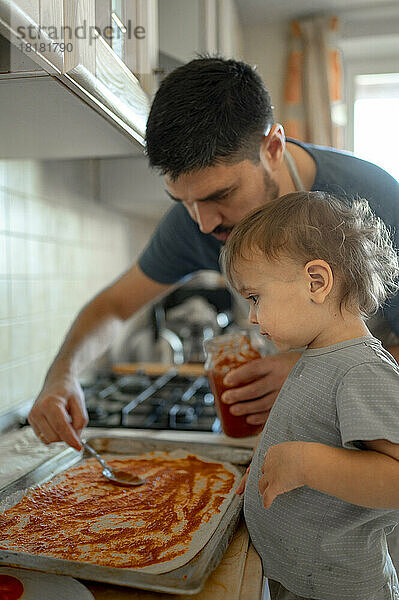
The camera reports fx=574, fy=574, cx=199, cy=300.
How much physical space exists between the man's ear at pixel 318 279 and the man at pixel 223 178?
10.9 inches

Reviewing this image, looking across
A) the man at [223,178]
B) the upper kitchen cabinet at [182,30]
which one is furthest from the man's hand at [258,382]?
the upper kitchen cabinet at [182,30]

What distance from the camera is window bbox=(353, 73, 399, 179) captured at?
118 inches

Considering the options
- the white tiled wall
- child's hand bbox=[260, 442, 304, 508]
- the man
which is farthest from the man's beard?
the white tiled wall

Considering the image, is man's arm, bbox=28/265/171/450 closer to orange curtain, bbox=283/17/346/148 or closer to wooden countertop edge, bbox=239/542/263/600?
wooden countertop edge, bbox=239/542/263/600

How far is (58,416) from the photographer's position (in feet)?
3.34

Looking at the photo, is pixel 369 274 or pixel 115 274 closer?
pixel 369 274

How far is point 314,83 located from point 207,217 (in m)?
2.21

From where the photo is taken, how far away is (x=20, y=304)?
142cm

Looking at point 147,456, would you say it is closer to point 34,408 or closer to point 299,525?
point 34,408

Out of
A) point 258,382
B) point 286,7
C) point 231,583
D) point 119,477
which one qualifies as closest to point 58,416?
point 119,477

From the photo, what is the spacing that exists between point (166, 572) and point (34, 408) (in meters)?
0.49

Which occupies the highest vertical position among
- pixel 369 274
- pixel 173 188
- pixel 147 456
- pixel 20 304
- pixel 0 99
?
pixel 0 99

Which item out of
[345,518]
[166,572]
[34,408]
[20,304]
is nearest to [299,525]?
[345,518]

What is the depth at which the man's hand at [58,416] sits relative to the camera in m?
1.02
